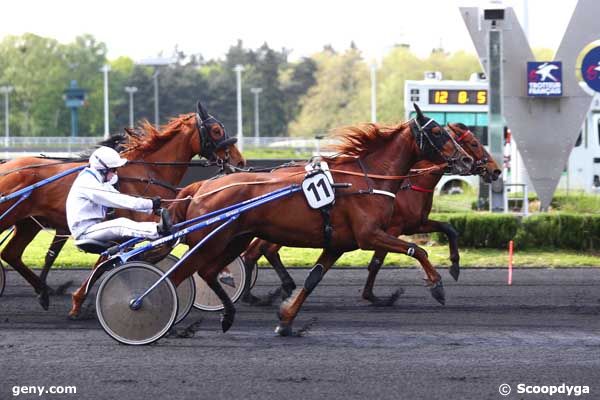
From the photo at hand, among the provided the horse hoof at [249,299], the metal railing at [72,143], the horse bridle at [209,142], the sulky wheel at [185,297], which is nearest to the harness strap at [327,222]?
the sulky wheel at [185,297]

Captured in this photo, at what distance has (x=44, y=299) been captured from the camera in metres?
9.64

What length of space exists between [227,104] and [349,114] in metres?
13.5

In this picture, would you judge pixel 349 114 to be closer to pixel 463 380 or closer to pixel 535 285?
pixel 535 285

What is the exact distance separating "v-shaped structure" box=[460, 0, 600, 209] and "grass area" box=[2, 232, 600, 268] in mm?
3170

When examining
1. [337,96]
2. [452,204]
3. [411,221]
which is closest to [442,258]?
[411,221]

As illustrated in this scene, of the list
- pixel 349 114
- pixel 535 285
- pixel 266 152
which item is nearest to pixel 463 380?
pixel 535 285

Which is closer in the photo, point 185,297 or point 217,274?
point 217,274

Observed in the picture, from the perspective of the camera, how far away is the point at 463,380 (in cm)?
628

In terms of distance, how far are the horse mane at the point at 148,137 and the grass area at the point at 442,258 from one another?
12.9 feet

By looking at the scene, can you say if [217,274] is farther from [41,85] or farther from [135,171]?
[41,85]

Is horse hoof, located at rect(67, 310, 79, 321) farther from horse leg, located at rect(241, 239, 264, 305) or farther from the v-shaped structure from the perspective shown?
the v-shaped structure

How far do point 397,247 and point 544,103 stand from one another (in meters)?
10.1

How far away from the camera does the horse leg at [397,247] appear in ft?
26.0

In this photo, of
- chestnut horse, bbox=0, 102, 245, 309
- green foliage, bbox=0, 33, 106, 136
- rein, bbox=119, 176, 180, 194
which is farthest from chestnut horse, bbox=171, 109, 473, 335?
green foliage, bbox=0, 33, 106, 136
